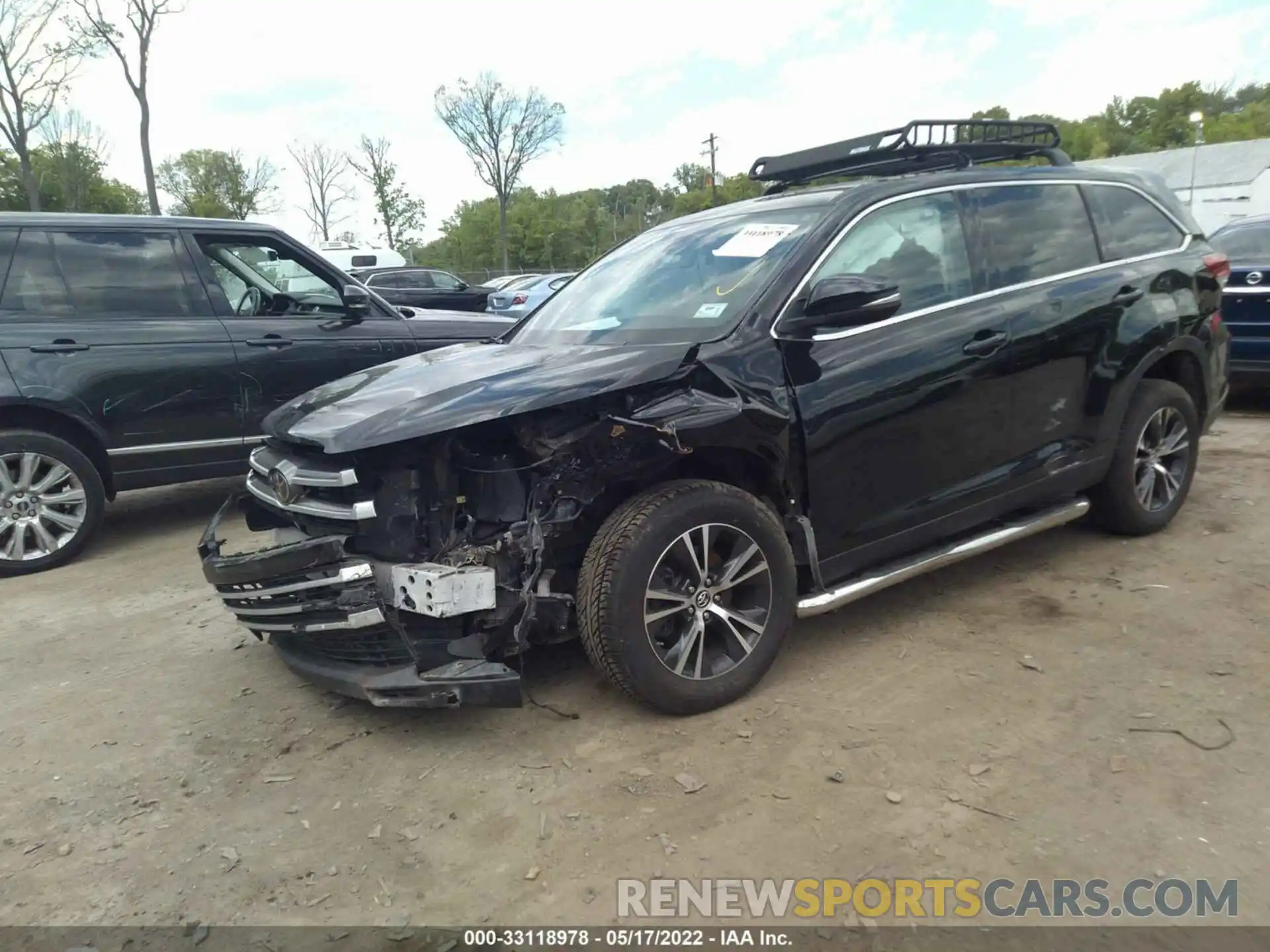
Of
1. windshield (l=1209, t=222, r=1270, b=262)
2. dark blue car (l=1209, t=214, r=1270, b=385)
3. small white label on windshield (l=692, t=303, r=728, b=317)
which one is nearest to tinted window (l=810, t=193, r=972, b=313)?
small white label on windshield (l=692, t=303, r=728, b=317)

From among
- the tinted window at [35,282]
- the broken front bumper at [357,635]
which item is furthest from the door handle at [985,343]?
the tinted window at [35,282]

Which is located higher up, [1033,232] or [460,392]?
[1033,232]

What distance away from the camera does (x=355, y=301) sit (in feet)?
20.1

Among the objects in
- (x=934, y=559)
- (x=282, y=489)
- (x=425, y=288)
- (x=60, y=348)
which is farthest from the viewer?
(x=425, y=288)

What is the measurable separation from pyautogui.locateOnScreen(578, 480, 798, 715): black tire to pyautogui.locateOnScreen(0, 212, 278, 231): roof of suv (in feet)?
12.5

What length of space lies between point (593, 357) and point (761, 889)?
181 cm

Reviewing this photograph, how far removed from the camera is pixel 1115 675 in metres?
3.34

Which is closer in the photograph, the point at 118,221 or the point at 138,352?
the point at 138,352

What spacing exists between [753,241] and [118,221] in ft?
13.8

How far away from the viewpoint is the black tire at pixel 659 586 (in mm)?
2957

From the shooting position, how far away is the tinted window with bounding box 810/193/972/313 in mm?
3564

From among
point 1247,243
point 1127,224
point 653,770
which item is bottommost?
point 653,770

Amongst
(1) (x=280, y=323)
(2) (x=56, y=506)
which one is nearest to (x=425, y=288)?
(1) (x=280, y=323)

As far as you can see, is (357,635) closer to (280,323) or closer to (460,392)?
(460,392)
